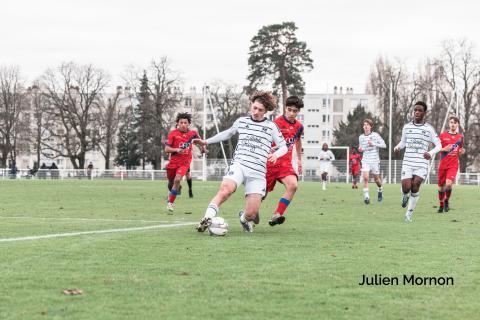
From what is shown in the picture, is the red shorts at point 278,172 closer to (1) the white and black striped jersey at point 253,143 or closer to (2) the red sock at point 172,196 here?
(1) the white and black striped jersey at point 253,143

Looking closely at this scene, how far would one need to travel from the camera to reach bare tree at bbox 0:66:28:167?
90.8 metres

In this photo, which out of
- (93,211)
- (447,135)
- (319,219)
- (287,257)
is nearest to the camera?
(287,257)

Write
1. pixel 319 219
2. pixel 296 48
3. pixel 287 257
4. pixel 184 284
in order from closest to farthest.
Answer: pixel 184 284, pixel 287 257, pixel 319 219, pixel 296 48

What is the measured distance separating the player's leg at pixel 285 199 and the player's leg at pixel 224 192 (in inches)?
41.3

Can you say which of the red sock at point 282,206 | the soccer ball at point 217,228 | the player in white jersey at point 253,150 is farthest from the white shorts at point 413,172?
the soccer ball at point 217,228

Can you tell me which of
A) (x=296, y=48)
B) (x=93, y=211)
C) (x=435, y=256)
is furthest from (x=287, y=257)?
(x=296, y=48)

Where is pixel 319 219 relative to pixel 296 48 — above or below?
below

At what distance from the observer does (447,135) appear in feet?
64.0

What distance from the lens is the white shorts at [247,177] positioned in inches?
432

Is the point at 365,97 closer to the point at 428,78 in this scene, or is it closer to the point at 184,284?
the point at 428,78

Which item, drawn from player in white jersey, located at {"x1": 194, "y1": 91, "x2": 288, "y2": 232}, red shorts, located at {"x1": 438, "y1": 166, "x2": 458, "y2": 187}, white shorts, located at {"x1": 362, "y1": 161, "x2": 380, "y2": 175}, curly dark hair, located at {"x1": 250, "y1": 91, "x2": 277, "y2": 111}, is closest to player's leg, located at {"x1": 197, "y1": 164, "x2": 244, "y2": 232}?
player in white jersey, located at {"x1": 194, "y1": 91, "x2": 288, "y2": 232}

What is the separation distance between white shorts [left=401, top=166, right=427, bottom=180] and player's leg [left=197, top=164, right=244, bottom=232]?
536cm

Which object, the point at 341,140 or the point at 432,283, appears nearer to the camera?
the point at 432,283

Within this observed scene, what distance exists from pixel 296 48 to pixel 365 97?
57384 millimetres
